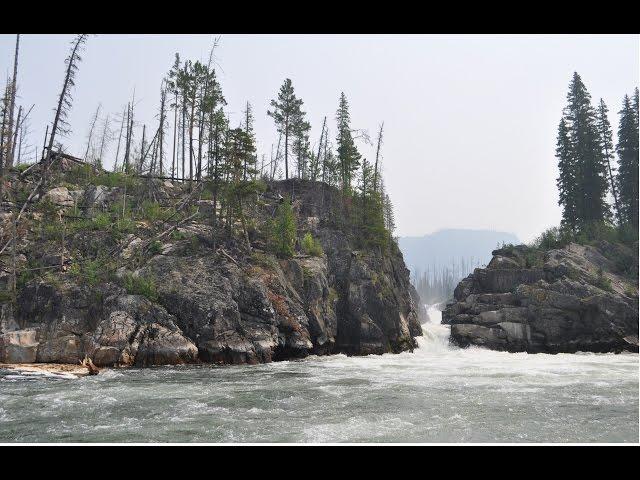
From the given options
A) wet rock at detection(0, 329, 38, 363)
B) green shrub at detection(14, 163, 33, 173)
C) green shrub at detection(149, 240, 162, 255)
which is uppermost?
green shrub at detection(14, 163, 33, 173)

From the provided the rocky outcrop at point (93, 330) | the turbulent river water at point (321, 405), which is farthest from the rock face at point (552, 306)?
the rocky outcrop at point (93, 330)

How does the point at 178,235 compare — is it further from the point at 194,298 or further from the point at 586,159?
Answer: the point at 586,159

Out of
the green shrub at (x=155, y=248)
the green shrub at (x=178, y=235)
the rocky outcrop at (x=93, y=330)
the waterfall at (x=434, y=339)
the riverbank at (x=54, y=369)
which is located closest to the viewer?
the riverbank at (x=54, y=369)

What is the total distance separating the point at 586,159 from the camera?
52.6 m

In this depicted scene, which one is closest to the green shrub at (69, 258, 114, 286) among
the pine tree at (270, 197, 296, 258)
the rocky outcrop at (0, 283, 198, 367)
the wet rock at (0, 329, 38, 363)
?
the rocky outcrop at (0, 283, 198, 367)

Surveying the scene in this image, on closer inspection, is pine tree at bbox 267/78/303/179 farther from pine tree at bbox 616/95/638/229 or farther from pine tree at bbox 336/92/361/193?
pine tree at bbox 616/95/638/229

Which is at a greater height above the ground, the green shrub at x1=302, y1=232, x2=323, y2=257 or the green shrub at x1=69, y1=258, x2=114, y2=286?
the green shrub at x1=302, y1=232, x2=323, y2=257

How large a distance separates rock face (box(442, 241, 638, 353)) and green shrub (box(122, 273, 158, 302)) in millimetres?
23958

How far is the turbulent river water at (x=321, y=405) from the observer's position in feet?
33.6

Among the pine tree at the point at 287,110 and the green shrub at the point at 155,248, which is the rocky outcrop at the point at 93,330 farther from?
the pine tree at the point at 287,110

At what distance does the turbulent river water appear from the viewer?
10250 mm

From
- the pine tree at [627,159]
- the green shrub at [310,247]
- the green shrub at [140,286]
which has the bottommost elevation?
the green shrub at [140,286]

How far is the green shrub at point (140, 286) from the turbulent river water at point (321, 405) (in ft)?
17.5
